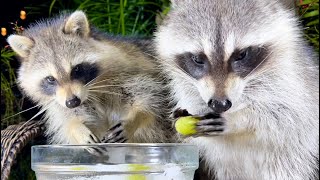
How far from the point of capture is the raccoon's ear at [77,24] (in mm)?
1788

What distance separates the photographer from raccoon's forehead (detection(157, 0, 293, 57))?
1.49m

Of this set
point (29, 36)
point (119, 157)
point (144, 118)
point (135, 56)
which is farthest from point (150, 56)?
point (119, 157)

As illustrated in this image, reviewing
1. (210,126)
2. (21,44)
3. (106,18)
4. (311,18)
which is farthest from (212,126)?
(106,18)

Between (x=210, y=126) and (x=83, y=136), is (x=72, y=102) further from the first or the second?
(x=210, y=126)

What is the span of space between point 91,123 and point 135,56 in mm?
265

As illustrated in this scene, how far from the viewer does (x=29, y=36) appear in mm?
1825

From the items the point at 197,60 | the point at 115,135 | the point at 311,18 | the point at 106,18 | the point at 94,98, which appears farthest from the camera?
the point at 106,18

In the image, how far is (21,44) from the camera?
1805mm

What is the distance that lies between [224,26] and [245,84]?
16cm

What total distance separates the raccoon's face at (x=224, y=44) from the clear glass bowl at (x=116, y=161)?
0.54 feet

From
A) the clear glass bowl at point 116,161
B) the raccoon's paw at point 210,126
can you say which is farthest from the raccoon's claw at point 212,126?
the clear glass bowl at point 116,161

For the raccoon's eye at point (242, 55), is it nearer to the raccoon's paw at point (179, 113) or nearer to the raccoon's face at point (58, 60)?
the raccoon's paw at point (179, 113)

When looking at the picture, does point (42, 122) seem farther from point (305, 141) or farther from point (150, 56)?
point (305, 141)

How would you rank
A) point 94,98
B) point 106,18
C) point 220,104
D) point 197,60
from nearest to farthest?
point 220,104
point 197,60
point 94,98
point 106,18
